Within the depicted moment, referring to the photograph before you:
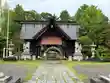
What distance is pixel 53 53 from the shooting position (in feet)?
196

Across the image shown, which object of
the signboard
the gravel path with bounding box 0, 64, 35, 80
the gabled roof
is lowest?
the gravel path with bounding box 0, 64, 35, 80

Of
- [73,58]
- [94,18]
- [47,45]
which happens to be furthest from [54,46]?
[94,18]

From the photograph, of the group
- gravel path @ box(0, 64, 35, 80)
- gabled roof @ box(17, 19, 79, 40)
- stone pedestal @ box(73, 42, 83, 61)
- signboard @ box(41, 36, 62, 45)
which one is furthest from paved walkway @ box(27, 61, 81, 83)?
gabled roof @ box(17, 19, 79, 40)

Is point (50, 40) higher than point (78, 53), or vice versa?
point (50, 40)

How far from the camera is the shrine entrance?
5975cm

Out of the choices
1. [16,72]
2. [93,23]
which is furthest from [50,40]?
[16,72]

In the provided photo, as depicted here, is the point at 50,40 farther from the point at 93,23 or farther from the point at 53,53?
the point at 93,23

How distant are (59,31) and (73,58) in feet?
20.9

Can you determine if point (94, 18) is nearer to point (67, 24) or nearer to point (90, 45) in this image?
point (67, 24)

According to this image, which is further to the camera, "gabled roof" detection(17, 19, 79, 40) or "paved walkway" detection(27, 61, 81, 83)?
"gabled roof" detection(17, 19, 79, 40)

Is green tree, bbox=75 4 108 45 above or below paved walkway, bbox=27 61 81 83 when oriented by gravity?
above

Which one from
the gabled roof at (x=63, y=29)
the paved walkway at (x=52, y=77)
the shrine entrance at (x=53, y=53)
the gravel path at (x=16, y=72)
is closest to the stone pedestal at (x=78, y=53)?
the gabled roof at (x=63, y=29)

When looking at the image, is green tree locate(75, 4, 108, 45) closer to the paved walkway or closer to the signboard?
the signboard

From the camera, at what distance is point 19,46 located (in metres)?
72.4
